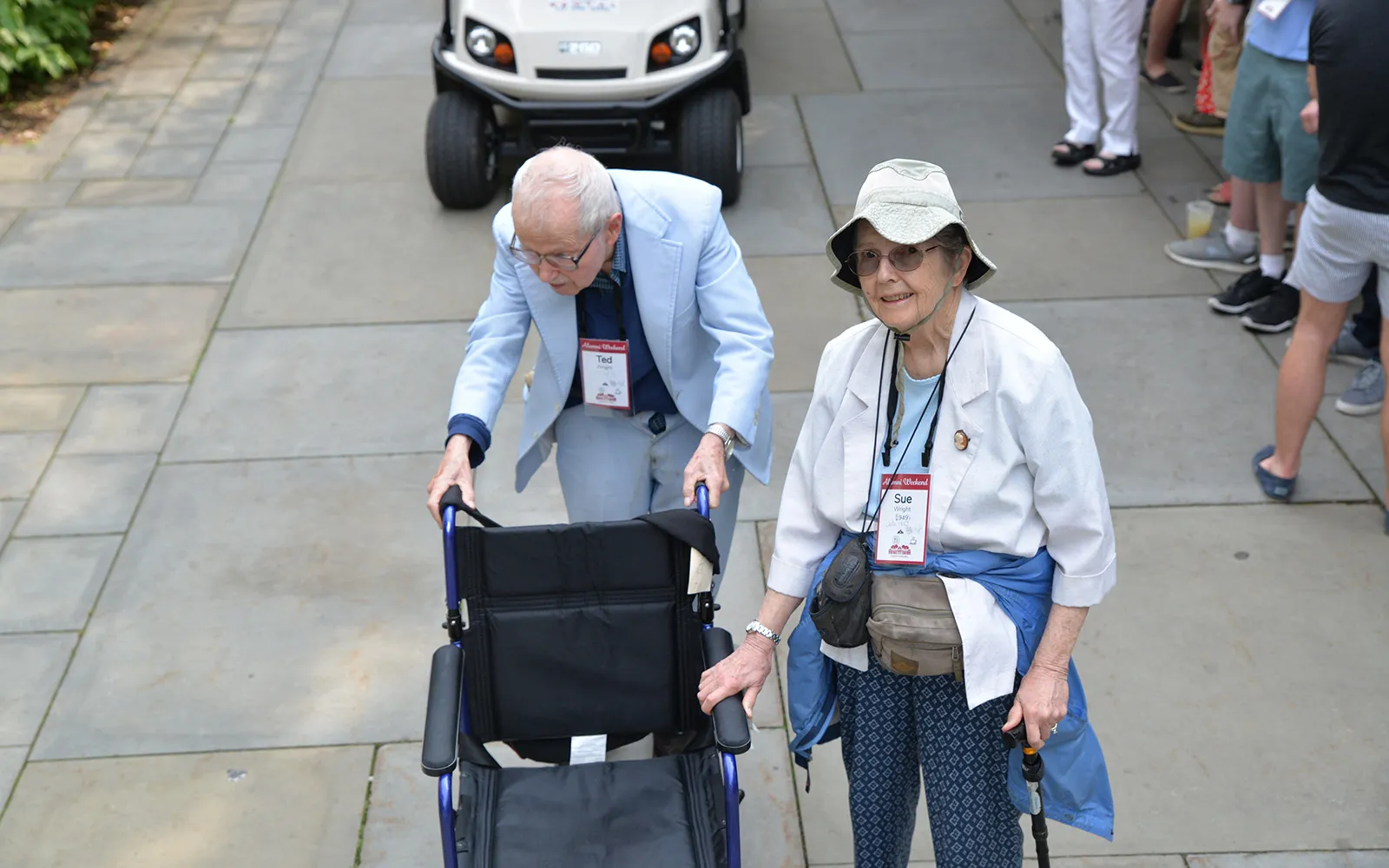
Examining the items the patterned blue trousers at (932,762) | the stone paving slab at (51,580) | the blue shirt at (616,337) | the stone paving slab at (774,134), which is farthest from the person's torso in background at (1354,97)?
the stone paving slab at (51,580)

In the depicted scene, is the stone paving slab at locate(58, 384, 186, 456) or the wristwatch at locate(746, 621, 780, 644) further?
the stone paving slab at locate(58, 384, 186, 456)

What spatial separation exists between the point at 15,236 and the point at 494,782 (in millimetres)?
5423

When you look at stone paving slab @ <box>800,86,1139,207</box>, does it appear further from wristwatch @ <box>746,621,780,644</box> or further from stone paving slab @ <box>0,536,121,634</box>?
wristwatch @ <box>746,621,780,644</box>

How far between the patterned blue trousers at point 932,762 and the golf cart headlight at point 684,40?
4.72 meters

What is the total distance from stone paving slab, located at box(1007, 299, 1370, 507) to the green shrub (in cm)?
620

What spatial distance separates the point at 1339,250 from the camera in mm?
4652

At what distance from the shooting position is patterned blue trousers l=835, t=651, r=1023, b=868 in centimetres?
278

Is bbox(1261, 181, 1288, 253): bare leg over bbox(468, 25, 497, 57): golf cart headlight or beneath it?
beneath

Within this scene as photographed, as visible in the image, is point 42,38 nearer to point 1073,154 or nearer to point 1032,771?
point 1073,154

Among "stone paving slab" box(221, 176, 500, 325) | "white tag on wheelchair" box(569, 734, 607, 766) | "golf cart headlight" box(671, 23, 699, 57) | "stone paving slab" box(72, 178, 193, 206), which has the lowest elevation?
"stone paving slab" box(221, 176, 500, 325)

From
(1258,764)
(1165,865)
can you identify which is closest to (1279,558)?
(1258,764)

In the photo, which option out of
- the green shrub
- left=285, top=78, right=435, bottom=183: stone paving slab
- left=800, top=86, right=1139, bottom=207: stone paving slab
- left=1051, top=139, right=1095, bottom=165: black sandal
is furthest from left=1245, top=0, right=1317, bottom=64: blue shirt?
the green shrub

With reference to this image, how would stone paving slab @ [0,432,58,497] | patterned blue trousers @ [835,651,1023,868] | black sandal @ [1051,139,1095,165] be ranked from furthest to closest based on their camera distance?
black sandal @ [1051,139,1095,165]
stone paving slab @ [0,432,58,497]
patterned blue trousers @ [835,651,1023,868]

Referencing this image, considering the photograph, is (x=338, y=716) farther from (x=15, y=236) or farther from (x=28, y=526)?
(x=15, y=236)
